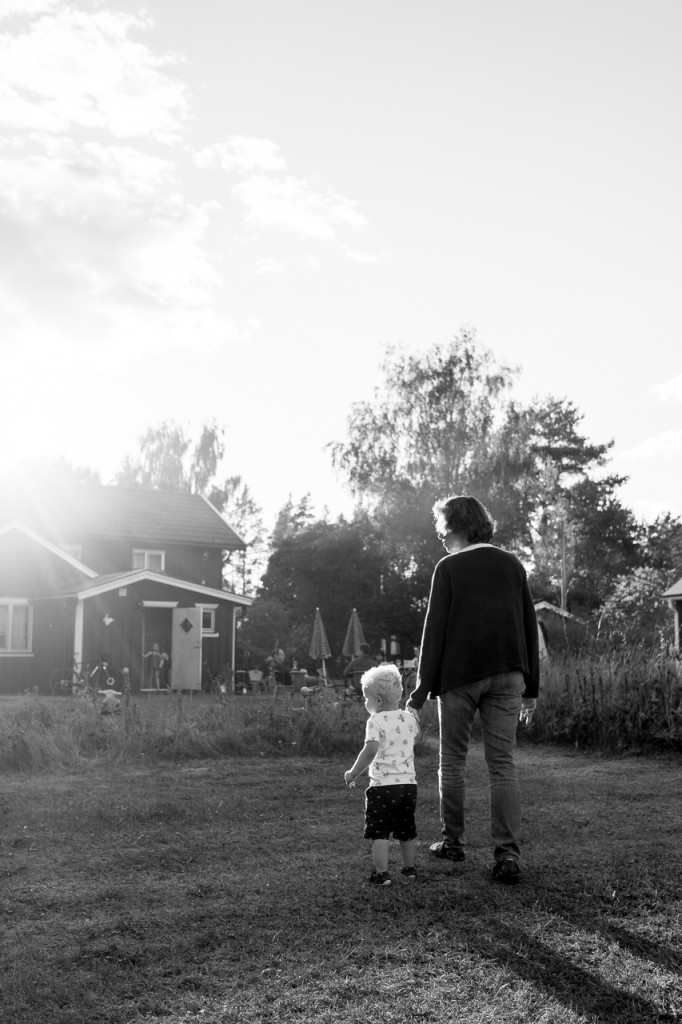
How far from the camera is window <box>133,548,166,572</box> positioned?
1276 inches

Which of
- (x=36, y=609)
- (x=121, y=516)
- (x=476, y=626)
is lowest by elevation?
(x=476, y=626)

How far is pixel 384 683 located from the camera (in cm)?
513

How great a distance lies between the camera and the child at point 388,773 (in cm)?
477

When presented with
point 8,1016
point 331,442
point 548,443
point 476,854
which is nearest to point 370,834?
point 476,854

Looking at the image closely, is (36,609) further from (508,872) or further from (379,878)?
(508,872)

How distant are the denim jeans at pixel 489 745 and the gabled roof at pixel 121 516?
88.1ft

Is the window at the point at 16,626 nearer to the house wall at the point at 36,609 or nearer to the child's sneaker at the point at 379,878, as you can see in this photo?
the house wall at the point at 36,609

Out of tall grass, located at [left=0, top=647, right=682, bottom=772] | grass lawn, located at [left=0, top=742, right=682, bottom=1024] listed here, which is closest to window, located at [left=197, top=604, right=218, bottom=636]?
tall grass, located at [left=0, top=647, right=682, bottom=772]

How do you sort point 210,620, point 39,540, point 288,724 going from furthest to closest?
1. point 210,620
2. point 39,540
3. point 288,724

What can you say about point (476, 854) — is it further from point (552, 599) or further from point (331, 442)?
point (552, 599)

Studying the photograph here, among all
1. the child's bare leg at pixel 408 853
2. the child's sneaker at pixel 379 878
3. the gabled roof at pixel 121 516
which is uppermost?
the gabled roof at pixel 121 516

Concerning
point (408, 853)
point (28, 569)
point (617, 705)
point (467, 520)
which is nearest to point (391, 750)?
point (408, 853)

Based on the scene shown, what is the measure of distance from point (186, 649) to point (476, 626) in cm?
2384

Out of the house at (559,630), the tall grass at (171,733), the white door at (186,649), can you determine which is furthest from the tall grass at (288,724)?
the white door at (186,649)
